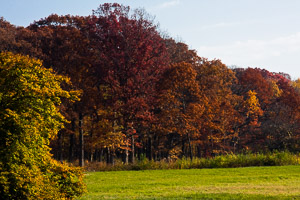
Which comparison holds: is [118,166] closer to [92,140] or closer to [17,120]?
[92,140]

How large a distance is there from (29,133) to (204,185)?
→ 313 inches

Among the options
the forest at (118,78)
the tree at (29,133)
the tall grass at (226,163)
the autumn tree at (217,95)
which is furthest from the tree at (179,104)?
the tree at (29,133)

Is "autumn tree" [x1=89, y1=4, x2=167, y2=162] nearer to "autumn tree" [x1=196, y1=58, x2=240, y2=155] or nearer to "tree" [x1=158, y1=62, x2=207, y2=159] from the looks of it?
"tree" [x1=158, y1=62, x2=207, y2=159]

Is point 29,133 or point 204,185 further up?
point 29,133

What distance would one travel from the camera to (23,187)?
9.22 metres

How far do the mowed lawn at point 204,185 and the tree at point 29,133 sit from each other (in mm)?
2390

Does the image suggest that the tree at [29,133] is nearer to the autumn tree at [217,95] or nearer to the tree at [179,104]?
the tree at [179,104]

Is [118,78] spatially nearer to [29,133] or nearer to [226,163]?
[226,163]

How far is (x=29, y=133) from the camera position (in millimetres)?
9531

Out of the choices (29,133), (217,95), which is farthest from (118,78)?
(29,133)

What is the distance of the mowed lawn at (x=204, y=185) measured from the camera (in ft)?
39.3

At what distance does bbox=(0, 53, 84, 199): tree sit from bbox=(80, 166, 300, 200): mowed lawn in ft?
7.84

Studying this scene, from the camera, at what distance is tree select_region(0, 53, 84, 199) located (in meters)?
9.27

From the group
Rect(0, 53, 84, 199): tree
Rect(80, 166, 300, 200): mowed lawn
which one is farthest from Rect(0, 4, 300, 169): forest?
Rect(0, 53, 84, 199): tree
